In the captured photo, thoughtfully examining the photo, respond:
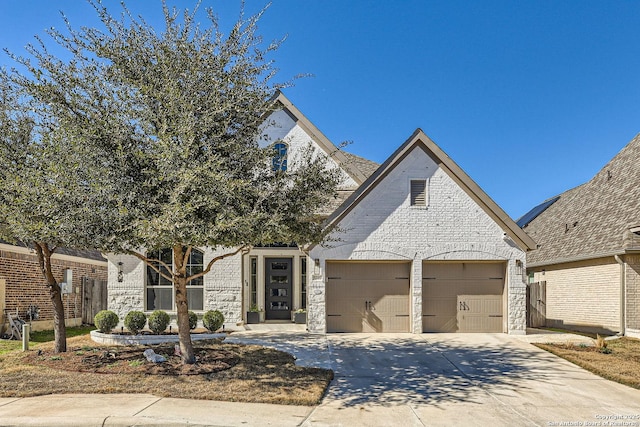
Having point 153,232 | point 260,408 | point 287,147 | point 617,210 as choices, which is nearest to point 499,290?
point 617,210

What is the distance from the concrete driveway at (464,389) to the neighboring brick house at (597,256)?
4674 millimetres

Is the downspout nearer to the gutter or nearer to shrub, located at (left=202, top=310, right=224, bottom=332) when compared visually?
the gutter

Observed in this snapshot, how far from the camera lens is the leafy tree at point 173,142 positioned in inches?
326

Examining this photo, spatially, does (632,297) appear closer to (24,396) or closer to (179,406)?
(179,406)

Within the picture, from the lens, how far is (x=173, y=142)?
8352mm

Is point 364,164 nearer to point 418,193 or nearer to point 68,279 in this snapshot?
point 418,193

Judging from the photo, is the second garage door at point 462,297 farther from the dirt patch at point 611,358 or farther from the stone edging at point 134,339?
the stone edging at point 134,339

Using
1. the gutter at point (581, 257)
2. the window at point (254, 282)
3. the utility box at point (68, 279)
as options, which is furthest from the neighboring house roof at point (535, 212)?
the utility box at point (68, 279)

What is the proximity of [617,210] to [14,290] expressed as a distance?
68.1 ft

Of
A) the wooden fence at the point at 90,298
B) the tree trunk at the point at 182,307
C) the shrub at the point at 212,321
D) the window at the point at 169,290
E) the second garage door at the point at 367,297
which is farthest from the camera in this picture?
the wooden fence at the point at 90,298

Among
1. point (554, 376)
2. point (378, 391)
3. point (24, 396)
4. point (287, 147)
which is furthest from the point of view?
point (287, 147)

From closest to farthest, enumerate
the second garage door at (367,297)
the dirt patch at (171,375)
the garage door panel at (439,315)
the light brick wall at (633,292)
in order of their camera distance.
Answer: the dirt patch at (171,375) < the light brick wall at (633,292) < the second garage door at (367,297) < the garage door panel at (439,315)

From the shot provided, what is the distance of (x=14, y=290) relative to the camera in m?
16.2

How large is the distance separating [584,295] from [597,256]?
194 cm
